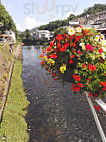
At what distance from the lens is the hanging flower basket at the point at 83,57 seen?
199cm

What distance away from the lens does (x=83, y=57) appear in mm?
2053

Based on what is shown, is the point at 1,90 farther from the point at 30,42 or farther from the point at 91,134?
the point at 30,42

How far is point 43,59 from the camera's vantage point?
94.3 inches

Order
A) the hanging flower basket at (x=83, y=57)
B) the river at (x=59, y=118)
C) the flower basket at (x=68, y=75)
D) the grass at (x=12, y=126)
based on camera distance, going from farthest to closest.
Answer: the river at (x=59, y=118) → the grass at (x=12, y=126) → the flower basket at (x=68, y=75) → the hanging flower basket at (x=83, y=57)

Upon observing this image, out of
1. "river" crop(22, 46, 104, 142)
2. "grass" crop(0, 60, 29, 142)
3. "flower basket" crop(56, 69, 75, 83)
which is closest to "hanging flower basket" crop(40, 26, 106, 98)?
"flower basket" crop(56, 69, 75, 83)

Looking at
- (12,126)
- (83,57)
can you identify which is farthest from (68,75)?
(12,126)

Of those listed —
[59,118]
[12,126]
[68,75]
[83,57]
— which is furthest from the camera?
[59,118]

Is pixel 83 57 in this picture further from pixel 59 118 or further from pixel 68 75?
pixel 59 118

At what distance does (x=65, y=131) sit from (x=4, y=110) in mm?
3839

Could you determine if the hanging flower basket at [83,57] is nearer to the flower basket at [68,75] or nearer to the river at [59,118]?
the flower basket at [68,75]

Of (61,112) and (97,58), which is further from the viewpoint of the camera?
(61,112)

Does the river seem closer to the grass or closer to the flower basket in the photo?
the grass

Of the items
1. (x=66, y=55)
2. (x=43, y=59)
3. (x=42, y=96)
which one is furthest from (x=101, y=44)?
(x=42, y=96)

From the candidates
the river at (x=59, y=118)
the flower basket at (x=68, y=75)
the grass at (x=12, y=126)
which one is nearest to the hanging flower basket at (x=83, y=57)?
the flower basket at (x=68, y=75)
